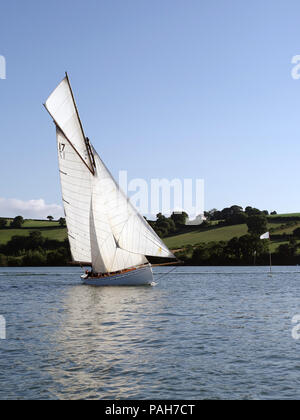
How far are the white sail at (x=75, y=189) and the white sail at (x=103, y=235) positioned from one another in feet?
2.77

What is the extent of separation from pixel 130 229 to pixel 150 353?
41.9m

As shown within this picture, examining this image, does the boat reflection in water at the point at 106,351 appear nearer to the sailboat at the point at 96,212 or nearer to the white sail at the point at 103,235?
the sailboat at the point at 96,212

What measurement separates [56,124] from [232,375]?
56604mm

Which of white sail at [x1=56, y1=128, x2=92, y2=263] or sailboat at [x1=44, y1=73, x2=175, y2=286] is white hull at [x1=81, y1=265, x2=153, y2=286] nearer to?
sailboat at [x1=44, y1=73, x2=175, y2=286]

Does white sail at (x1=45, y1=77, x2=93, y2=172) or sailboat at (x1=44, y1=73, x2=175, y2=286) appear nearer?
sailboat at (x1=44, y1=73, x2=175, y2=286)

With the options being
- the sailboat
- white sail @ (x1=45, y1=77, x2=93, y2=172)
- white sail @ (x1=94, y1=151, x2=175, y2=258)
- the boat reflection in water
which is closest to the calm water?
the boat reflection in water

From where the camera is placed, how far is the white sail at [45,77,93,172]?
71688 millimetres

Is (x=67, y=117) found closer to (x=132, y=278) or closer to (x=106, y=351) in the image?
(x=132, y=278)

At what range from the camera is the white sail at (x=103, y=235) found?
69.2 m

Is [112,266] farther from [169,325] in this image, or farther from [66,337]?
[66,337]

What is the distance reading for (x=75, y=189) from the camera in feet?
230

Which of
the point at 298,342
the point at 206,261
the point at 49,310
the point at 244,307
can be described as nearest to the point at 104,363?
the point at 298,342

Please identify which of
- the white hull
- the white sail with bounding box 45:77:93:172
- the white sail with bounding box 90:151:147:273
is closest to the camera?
the white sail with bounding box 90:151:147:273

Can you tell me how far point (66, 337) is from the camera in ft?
97.3
